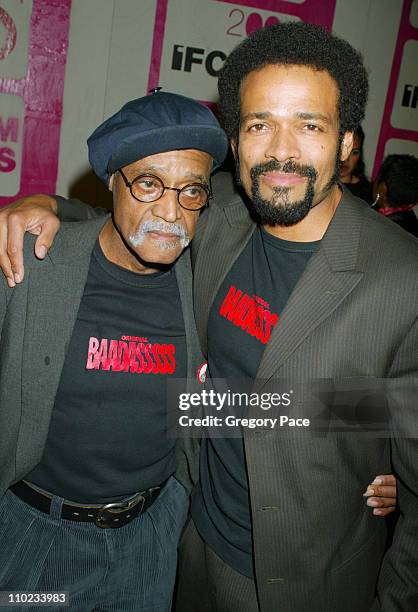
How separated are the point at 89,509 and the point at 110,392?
1.33 ft

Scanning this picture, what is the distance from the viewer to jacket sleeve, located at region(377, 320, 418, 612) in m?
1.40

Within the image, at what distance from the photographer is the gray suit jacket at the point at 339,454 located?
4.67ft

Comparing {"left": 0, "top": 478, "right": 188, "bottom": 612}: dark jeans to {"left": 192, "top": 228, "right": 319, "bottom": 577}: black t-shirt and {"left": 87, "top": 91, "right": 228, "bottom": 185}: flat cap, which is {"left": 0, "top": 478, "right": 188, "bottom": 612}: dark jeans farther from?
{"left": 87, "top": 91, "right": 228, "bottom": 185}: flat cap

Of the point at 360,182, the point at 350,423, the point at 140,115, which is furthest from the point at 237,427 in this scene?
the point at 360,182

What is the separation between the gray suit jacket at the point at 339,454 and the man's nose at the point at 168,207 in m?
0.46

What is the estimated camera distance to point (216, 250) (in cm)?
188

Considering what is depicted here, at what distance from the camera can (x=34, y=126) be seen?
397 cm

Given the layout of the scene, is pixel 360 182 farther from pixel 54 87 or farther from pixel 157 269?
pixel 157 269

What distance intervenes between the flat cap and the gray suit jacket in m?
0.51

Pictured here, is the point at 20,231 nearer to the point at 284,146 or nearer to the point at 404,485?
the point at 284,146

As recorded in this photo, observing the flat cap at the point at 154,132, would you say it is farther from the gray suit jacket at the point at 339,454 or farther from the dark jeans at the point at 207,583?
the dark jeans at the point at 207,583

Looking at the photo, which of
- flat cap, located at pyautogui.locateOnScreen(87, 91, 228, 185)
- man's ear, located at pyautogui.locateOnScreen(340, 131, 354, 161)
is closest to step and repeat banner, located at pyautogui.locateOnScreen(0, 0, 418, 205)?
flat cap, located at pyautogui.locateOnScreen(87, 91, 228, 185)

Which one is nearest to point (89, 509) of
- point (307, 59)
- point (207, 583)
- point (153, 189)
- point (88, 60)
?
point (207, 583)

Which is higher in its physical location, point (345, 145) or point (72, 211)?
point (345, 145)
